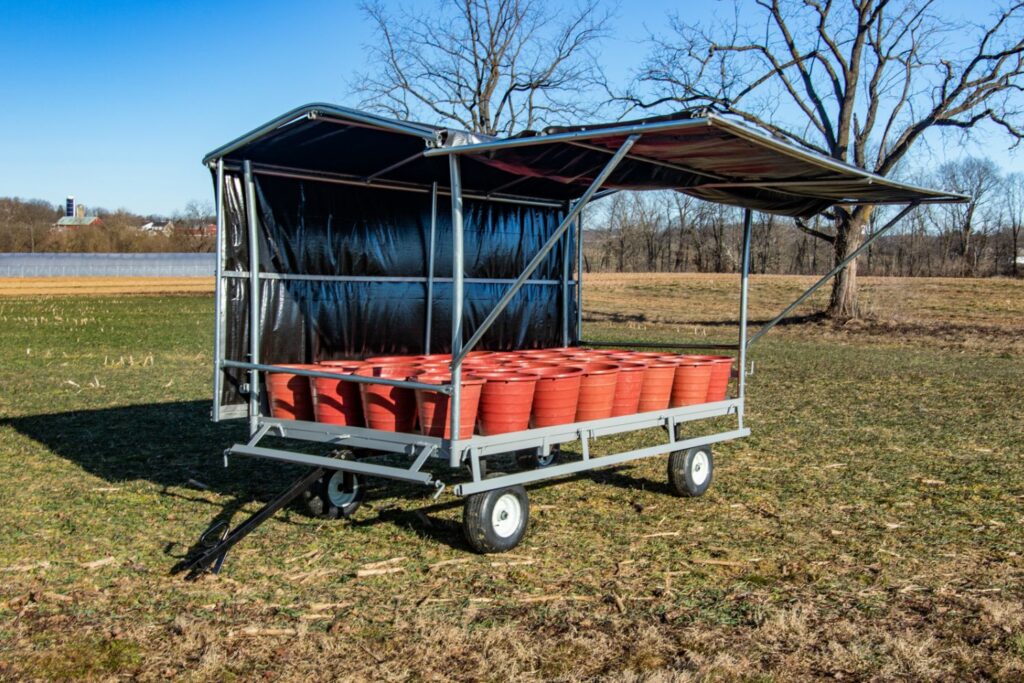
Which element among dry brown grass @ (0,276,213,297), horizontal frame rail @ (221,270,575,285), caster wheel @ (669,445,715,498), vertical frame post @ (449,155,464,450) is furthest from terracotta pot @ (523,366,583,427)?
dry brown grass @ (0,276,213,297)

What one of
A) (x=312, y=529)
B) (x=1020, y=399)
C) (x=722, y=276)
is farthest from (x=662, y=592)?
(x=722, y=276)

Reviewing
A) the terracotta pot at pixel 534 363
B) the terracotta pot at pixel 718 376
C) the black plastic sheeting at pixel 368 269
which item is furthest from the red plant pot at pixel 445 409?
the terracotta pot at pixel 718 376

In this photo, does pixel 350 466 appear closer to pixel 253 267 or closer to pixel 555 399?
pixel 555 399

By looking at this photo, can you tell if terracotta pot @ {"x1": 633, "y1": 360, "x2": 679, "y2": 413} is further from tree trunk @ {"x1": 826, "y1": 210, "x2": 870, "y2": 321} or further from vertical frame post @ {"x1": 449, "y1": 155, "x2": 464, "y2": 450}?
tree trunk @ {"x1": 826, "y1": 210, "x2": 870, "y2": 321}

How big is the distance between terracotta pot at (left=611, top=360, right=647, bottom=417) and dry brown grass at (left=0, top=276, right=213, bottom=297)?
152ft

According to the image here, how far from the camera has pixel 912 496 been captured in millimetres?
8109

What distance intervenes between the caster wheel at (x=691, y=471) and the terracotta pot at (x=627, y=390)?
0.79 m

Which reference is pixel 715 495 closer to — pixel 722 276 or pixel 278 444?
pixel 278 444

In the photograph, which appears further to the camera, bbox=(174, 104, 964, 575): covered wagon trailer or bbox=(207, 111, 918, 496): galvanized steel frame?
bbox=(174, 104, 964, 575): covered wagon trailer

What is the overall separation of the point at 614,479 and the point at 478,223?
2822mm

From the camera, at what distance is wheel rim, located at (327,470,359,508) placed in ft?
23.7

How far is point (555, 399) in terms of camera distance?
6.59 m

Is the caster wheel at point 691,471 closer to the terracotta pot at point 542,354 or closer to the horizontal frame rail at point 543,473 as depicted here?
the horizontal frame rail at point 543,473

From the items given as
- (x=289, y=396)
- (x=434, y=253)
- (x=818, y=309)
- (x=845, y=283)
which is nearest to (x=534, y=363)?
(x=434, y=253)
